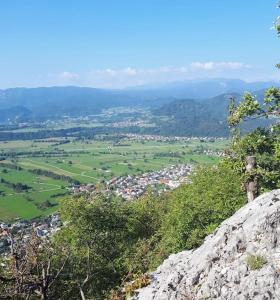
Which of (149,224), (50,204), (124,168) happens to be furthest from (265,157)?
(124,168)

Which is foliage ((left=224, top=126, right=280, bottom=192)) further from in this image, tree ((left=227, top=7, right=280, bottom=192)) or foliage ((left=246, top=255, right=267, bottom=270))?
foliage ((left=246, top=255, right=267, bottom=270))

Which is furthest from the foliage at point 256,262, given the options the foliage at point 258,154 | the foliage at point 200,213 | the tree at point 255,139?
the foliage at point 200,213

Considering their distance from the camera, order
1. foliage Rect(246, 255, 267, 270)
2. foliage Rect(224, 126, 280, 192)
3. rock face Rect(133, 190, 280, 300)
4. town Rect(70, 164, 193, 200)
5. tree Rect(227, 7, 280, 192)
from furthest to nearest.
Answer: town Rect(70, 164, 193, 200) → foliage Rect(224, 126, 280, 192) → tree Rect(227, 7, 280, 192) → foliage Rect(246, 255, 267, 270) → rock face Rect(133, 190, 280, 300)

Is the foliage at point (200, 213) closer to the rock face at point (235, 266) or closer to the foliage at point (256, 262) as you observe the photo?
the rock face at point (235, 266)

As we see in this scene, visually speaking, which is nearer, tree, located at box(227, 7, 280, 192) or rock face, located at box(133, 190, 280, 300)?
rock face, located at box(133, 190, 280, 300)

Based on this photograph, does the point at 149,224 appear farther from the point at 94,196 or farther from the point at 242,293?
the point at 242,293

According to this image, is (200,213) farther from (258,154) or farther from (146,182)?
(146,182)

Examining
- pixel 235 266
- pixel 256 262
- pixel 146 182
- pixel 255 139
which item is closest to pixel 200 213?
pixel 255 139

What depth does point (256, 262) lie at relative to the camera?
14312mm

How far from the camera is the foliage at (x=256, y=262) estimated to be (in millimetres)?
14281

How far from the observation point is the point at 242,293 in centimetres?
1359

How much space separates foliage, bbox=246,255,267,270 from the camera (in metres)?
14.3

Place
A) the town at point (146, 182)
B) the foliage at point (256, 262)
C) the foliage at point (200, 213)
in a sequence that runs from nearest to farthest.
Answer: the foliage at point (256, 262) → the foliage at point (200, 213) → the town at point (146, 182)

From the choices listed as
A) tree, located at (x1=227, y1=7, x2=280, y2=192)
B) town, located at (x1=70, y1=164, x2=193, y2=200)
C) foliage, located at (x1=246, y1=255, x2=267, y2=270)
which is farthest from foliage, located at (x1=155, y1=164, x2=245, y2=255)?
town, located at (x1=70, y1=164, x2=193, y2=200)
